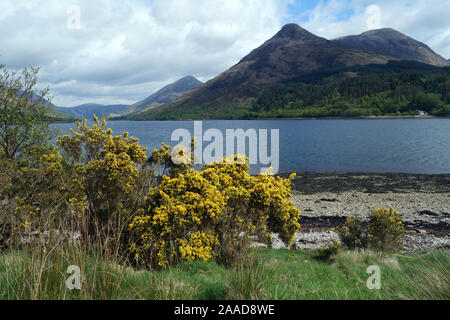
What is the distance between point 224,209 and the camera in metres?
9.54

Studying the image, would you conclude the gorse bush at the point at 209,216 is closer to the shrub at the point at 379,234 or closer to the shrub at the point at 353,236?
the shrub at the point at 353,236

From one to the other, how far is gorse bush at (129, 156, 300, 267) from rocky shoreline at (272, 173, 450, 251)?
6299 mm

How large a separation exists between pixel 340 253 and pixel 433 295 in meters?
6.68

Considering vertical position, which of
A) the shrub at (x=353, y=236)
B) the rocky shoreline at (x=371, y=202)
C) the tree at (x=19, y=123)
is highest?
the tree at (x=19, y=123)

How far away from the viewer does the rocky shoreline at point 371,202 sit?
58.8 feet

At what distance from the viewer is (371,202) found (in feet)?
89.7

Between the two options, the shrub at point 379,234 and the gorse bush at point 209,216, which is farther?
the shrub at point 379,234

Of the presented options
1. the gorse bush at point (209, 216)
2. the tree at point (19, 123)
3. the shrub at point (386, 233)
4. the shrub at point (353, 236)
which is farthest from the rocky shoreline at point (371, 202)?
the tree at point (19, 123)

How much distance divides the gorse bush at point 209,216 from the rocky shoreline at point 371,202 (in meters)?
6.30

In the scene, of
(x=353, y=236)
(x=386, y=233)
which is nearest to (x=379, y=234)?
(x=386, y=233)

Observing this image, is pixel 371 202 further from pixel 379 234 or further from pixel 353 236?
pixel 353 236
